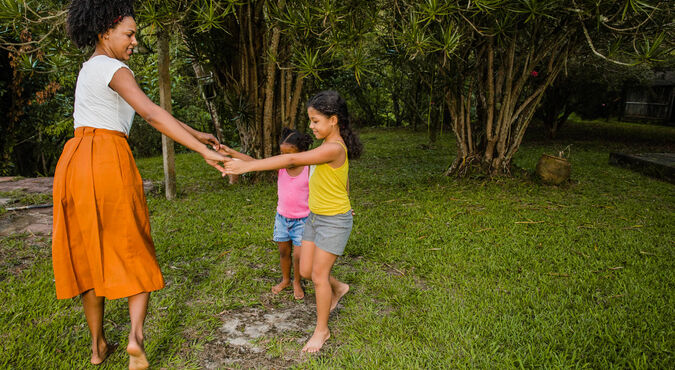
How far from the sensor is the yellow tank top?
232cm

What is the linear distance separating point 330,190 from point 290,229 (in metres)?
0.61

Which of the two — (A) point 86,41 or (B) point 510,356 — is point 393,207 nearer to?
(B) point 510,356

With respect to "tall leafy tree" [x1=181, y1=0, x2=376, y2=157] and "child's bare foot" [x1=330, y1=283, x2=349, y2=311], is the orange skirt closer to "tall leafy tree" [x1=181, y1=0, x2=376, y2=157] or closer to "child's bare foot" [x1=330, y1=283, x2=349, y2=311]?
"child's bare foot" [x1=330, y1=283, x2=349, y2=311]

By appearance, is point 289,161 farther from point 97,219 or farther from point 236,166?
point 97,219

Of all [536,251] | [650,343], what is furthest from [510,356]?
[536,251]

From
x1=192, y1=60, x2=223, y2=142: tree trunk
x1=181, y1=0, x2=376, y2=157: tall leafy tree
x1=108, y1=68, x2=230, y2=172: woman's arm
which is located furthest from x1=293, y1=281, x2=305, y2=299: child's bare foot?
x1=192, y1=60, x2=223, y2=142: tree trunk

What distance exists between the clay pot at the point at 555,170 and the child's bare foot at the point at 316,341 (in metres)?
4.83

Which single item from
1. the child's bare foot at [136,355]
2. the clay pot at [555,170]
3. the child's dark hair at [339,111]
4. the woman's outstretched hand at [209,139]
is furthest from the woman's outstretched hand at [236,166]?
the clay pot at [555,170]

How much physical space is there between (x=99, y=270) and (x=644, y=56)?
446 centimetres

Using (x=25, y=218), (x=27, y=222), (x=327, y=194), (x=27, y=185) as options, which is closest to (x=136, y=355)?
(x=327, y=194)

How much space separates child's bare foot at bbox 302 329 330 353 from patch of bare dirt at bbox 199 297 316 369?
2.1 inches

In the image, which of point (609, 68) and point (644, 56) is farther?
point (609, 68)

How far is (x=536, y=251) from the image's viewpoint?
3598 millimetres

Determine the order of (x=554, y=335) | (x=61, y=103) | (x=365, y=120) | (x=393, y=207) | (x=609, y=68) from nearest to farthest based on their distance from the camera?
(x=554, y=335) → (x=393, y=207) → (x=61, y=103) → (x=609, y=68) → (x=365, y=120)
